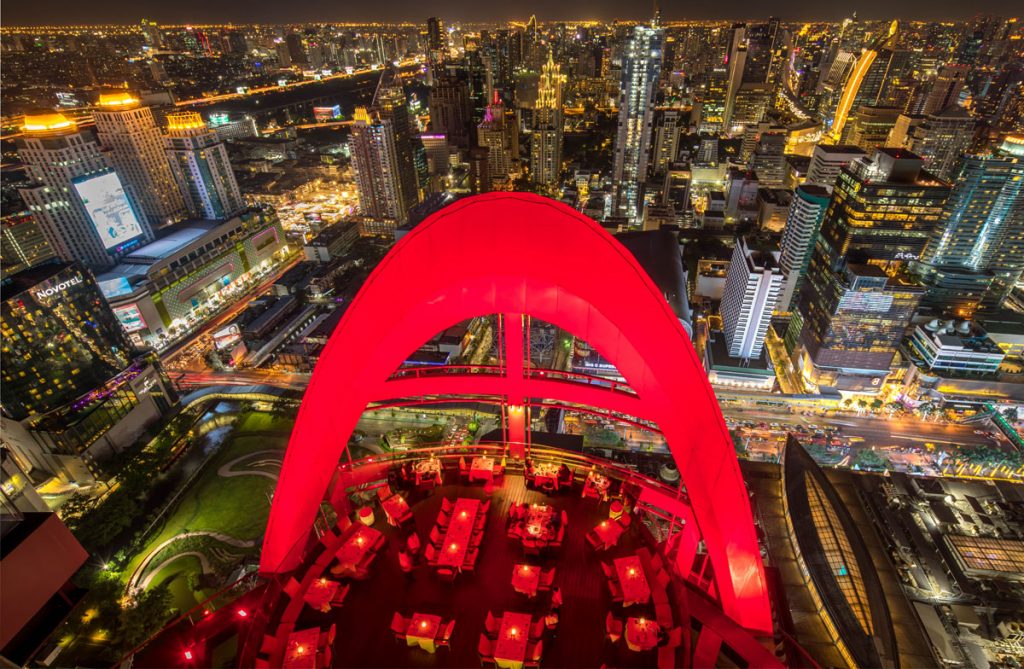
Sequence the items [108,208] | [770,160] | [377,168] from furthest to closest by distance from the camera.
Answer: [770,160], [377,168], [108,208]

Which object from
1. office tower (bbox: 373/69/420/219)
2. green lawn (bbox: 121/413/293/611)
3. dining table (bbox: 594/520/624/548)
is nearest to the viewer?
dining table (bbox: 594/520/624/548)

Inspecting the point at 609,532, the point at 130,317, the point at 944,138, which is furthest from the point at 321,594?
the point at 944,138

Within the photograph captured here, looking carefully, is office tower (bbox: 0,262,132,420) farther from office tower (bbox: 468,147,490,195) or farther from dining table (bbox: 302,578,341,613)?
office tower (bbox: 468,147,490,195)

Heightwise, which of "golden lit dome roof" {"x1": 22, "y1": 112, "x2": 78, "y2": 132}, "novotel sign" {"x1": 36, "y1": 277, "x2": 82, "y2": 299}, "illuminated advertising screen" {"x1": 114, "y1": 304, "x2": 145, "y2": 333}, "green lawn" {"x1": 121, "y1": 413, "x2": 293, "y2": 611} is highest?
"golden lit dome roof" {"x1": 22, "y1": 112, "x2": 78, "y2": 132}

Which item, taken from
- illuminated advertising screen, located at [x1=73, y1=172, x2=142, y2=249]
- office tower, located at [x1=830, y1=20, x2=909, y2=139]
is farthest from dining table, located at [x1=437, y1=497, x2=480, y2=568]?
office tower, located at [x1=830, y1=20, x2=909, y2=139]

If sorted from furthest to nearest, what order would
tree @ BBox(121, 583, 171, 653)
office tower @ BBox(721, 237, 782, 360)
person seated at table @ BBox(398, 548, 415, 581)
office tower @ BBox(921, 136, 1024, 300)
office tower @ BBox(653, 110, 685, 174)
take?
1. office tower @ BBox(653, 110, 685, 174)
2. office tower @ BBox(921, 136, 1024, 300)
3. office tower @ BBox(721, 237, 782, 360)
4. tree @ BBox(121, 583, 171, 653)
5. person seated at table @ BBox(398, 548, 415, 581)

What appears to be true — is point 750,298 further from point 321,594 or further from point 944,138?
point 944,138
